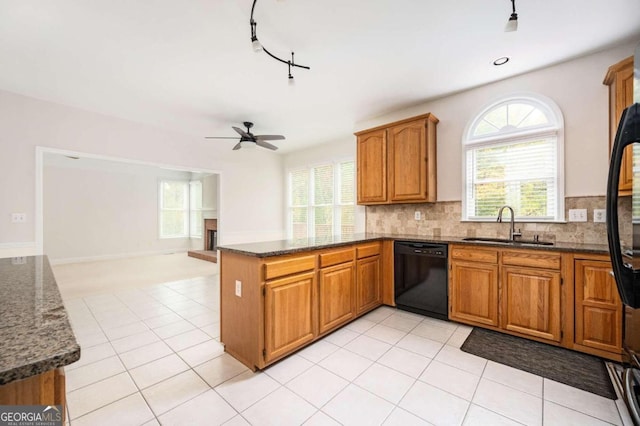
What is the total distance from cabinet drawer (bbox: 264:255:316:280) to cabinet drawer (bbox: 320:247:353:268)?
13 cm

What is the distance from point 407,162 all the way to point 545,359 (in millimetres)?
2463

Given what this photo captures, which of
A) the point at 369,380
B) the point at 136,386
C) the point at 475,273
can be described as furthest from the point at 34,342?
the point at 475,273

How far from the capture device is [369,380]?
78.7 inches

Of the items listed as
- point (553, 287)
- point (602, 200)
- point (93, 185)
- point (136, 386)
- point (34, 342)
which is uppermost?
point (93, 185)

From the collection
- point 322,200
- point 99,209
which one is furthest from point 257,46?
point 99,209

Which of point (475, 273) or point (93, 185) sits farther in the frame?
point (93, 185)

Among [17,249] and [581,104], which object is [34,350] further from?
[17,249]

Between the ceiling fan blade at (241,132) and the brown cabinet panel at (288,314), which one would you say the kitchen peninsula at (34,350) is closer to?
the brown cabinet panel at (288,314)

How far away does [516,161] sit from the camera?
10.3 ft

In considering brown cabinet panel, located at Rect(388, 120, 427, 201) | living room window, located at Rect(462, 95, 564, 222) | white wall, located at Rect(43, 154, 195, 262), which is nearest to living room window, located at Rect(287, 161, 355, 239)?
brown cabinet panel, located at Rect(388, 120, 427, 201)

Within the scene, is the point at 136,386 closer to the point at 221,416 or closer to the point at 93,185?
the point at 221,416

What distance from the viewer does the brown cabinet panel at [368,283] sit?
3.10 m

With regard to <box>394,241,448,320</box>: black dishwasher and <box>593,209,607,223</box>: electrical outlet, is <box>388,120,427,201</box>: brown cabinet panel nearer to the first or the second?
<box>394,241,448,320</box>: black dishwasher

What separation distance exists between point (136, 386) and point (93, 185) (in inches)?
284
